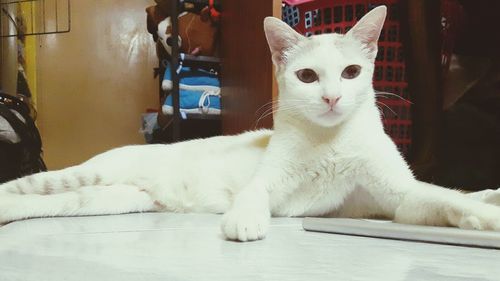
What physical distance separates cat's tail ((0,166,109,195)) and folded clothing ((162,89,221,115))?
38.1 inches

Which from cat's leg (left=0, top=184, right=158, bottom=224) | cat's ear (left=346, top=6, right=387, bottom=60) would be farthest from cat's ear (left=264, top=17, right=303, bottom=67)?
cat's leg (left=0, top=184, right=158, bottom=224)

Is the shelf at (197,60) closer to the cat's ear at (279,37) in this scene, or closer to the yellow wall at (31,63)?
the cat's ear at (279,37)

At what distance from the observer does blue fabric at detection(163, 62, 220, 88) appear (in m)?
2.27

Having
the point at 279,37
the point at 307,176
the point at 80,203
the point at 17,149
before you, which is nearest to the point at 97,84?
the point at 17,149

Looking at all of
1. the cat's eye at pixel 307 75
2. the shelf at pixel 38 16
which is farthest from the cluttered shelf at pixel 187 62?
the cat's eye at pixel 307 75

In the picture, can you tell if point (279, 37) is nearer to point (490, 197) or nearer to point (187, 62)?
point (490, 197)

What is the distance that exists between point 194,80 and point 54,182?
112 centimetres

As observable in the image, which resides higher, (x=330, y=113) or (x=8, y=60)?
(x=8, y=60)

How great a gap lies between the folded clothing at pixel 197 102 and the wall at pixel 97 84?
1142 millimetres

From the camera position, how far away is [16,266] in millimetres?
709

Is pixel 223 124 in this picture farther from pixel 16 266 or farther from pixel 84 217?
pixel 16 266

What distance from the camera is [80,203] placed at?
1199mm

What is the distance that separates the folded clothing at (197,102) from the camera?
2.27 meters

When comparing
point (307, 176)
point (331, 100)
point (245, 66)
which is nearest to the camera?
point (331, 100)
